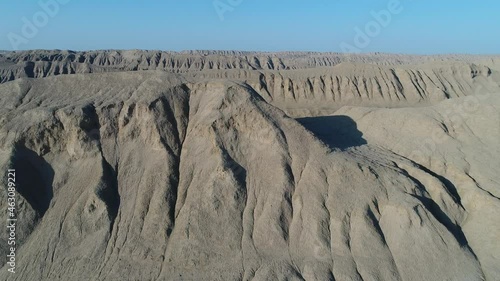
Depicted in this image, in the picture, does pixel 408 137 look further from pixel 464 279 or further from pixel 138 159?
pixel 138 159

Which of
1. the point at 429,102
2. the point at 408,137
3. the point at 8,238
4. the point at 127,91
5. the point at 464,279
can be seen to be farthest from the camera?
the point at 429,102

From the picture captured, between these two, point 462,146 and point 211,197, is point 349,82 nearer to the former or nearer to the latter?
point 462,146

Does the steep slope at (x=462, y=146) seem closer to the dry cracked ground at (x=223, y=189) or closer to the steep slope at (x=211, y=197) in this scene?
the dry cracked ground at (x=223, y=189)

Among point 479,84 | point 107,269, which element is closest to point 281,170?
point 107,269

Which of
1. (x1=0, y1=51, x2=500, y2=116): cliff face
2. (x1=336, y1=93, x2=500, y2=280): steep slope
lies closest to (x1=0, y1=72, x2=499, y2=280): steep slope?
(x1=336, y1=93, x2=500, y2=280): steep slope

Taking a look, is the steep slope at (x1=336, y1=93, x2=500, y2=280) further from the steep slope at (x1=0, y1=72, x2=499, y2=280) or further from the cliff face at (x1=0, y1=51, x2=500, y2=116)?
the cliff face at (x1=0, y1=51, x2=500, y2=116)
